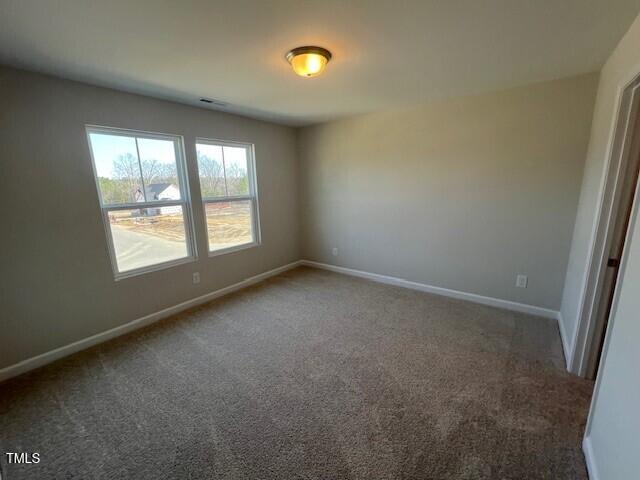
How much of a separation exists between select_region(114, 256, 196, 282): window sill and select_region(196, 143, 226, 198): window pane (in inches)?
32.2

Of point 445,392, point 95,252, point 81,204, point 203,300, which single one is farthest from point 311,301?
point 81,204

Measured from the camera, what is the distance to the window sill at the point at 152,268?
9.08ft

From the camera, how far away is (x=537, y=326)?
2.76 meters

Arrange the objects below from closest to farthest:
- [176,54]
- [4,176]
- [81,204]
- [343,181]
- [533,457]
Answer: [533,457]
[176,54]
[4,176]
[81,204]
[343,181]

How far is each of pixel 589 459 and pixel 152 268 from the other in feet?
12.1

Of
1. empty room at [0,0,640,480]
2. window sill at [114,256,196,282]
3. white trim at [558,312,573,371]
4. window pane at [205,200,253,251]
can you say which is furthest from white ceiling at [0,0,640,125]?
white trim at [558,312,573,371]

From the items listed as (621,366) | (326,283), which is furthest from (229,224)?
(621,366)

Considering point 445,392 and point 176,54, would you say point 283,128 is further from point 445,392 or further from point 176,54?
point 445,392

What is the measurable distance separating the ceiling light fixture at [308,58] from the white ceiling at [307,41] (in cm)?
7

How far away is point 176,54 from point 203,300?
8.72ft

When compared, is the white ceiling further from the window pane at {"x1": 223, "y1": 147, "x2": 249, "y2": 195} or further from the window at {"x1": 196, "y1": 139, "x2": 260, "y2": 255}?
the window pane at {"x1": 223, "y1": 147, "x2": 249, "y2": 195}

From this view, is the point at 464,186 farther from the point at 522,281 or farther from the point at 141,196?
the point at 141,196

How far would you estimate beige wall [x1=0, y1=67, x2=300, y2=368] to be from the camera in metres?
2.10

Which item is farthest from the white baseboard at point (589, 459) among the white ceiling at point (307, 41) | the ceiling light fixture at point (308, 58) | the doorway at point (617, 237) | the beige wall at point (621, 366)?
the ceiling light fixture at point (308, 58)
